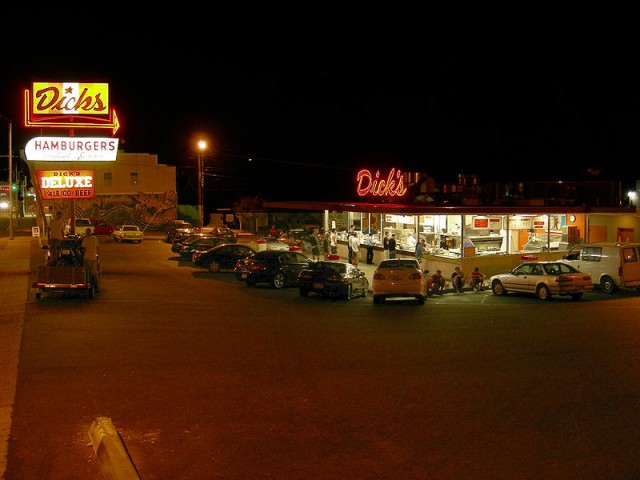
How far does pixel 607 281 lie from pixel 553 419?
775 inches

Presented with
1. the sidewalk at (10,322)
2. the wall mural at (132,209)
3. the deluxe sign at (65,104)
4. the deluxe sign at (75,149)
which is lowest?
the sidewalk at (10,322)

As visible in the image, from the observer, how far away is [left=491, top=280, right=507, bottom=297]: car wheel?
1060 inches

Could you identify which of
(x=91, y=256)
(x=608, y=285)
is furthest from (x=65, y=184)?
(x=608, y=285)

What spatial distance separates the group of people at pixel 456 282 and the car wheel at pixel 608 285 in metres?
4.41

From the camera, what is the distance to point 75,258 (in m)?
23.5

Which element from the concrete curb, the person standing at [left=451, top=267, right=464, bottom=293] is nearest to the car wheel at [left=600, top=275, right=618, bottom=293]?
the person standing at [left=451, top=267, right=464, bottom=293]

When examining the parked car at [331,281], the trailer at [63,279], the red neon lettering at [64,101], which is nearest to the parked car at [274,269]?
the parked car at [331,281]

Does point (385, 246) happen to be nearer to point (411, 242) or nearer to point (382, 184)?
point (411, 242)

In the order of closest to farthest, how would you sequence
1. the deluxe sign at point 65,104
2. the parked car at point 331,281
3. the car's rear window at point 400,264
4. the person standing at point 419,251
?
1. the car's rear window at point 400,264
2. the parked car at point 331,281
3. the person standing at point 419,251
4. the deluxe sign at point 65,104

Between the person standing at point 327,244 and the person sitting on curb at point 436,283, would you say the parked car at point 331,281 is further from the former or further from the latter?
the person standing at point 327,244

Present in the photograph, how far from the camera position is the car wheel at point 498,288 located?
2692 cm

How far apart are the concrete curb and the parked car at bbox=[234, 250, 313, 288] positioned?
18.6 metres

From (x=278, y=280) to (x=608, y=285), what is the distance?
1219 centimetres

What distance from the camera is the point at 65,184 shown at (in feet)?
109
